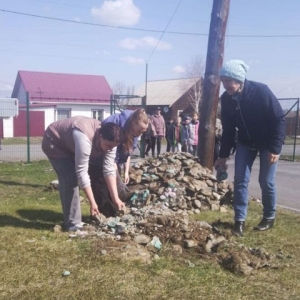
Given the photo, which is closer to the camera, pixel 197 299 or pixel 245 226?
pixel 197 299

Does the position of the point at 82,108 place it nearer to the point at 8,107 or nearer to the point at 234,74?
the point at 8,107

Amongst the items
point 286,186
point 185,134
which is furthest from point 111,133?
point 185,134

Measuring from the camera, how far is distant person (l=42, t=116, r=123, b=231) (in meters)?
4.01

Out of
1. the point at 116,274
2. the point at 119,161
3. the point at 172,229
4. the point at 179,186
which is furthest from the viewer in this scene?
the point at 179,186

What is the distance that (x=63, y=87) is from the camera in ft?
133

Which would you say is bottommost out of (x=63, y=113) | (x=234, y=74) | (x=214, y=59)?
(x=63, y=113)

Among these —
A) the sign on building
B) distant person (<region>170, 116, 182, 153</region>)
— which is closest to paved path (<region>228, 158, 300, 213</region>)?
distant person (<region>170, 116, 182, 153</region>)

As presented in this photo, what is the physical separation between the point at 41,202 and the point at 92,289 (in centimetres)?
382

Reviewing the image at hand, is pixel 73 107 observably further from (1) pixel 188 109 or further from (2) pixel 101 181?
(2) pixel 101 181

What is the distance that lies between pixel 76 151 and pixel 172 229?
1.31m

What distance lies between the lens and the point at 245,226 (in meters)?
5.10

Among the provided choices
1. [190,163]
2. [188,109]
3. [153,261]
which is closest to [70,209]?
[153,261]

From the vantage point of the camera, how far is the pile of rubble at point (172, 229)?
3.78m

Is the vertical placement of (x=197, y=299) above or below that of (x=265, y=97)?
below
